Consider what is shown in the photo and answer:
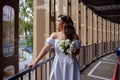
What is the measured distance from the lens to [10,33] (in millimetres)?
2277

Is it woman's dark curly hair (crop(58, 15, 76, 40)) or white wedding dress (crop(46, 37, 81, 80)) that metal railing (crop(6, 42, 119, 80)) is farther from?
woman's dark curly hair (crop(58, 15, 76, 40))

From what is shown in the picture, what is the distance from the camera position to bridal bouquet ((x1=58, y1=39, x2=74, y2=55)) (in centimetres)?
283

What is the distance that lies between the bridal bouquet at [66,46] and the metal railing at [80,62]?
0.39m

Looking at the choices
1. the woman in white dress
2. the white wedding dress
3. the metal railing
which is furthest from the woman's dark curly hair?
the metal railing

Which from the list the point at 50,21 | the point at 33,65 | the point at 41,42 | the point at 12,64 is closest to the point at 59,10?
the point at 50,21

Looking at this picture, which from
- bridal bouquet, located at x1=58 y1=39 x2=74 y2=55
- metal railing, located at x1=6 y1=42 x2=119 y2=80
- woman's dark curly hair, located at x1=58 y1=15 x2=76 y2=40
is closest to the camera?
metal railing, located at x1=6 y1=42 x2=119 y2=80

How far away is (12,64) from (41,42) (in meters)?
1.92

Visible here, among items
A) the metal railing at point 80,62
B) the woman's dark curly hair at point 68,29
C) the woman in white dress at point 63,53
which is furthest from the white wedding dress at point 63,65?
the metal railing at point 80,62

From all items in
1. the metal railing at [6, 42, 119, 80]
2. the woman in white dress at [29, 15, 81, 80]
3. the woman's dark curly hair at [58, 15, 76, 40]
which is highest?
the woman's dark curly hair at [58, 15, 76, 40]

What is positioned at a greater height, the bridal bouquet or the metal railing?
the bridal bouquet

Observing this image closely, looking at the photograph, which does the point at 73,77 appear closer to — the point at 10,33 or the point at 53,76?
the point at 53,76

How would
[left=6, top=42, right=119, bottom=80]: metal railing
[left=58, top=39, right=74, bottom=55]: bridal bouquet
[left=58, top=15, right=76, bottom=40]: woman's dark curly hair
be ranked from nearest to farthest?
[left=6, top=42, right=119, bottom=80]: metal railing
[left=58, top=39, right=74, bottom=55]: bridal bouquet
[left=58, top=15, right=76, bottom=40]: woman's dark curly hair

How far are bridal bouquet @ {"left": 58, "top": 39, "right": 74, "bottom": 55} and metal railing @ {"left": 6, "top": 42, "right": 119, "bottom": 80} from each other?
0.39 m

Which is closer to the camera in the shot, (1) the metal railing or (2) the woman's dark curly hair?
(1) the metal railing
